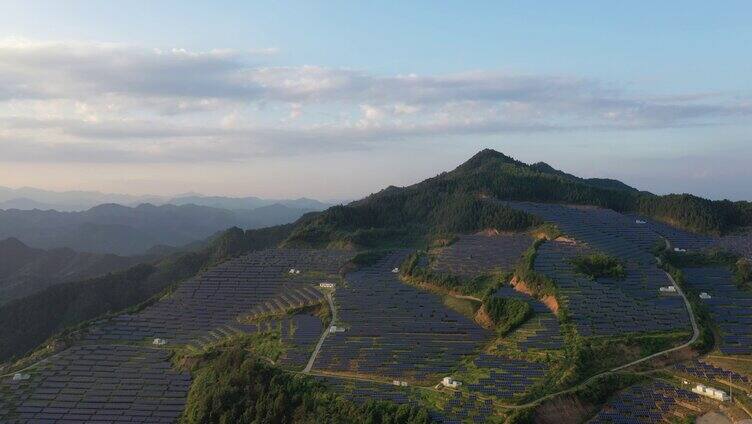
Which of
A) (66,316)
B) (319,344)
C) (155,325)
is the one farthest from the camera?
(66,316)

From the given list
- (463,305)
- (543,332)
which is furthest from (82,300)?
(543,332)

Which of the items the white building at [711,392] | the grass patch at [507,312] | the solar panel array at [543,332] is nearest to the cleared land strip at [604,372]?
the solar panel array at [543,332]

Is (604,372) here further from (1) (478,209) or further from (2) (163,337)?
(1) (478,209)

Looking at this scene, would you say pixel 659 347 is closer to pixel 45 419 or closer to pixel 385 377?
pixel 385 377

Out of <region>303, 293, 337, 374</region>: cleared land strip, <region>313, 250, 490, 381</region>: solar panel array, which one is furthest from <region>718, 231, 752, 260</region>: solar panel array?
<region>303, 293, 337, 374</region>: cleared land strip

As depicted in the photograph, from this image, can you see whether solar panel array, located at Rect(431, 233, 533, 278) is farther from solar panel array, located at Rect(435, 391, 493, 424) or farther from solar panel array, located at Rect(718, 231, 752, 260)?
Answer: solar panel array, located at Rect(435, 391, 493, 424)

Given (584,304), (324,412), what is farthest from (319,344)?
(584,304)

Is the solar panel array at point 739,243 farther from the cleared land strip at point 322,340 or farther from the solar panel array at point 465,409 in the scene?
the cleared land strip at point 322,340
